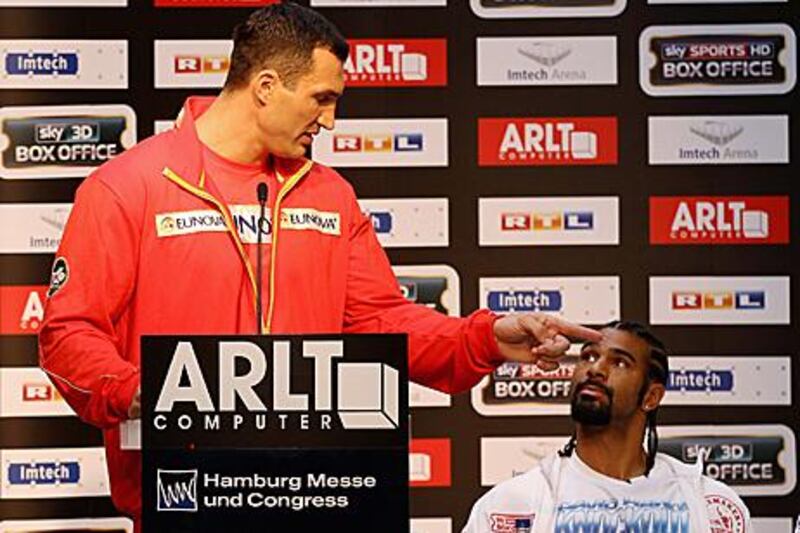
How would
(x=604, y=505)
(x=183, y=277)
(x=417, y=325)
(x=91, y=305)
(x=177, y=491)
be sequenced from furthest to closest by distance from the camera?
(x=604, y=505)
(x=417, y=325)
(x=183, y=277)
(x=91, y=305)
(x=177, y=491)

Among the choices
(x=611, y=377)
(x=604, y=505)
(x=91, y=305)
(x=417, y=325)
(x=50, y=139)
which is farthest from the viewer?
(x=50, y=139)

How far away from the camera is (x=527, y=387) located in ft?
15.5

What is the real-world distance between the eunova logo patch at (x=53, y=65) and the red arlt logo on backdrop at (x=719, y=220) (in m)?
1.77

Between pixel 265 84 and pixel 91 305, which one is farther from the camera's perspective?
pixel 265 84

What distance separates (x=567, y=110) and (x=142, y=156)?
2122 mm

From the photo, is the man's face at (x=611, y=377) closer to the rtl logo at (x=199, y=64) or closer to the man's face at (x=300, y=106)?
the man's face at (x=300, y=106)

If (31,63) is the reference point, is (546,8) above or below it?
above

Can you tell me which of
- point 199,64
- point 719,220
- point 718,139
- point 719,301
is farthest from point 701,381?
point 199,64

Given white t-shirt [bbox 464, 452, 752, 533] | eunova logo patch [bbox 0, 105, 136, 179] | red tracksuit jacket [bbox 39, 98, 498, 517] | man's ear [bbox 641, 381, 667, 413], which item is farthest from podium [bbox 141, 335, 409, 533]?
eunova logo patch [bbox 0, 105, 136, 179]

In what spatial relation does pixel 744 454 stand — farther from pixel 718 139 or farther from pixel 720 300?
pixel 718 139

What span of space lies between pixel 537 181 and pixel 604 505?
1.37 m

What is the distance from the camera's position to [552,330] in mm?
2713

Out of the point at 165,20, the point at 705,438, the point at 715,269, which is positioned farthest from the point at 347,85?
the point at 705,438

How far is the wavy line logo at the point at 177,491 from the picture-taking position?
2.21m
